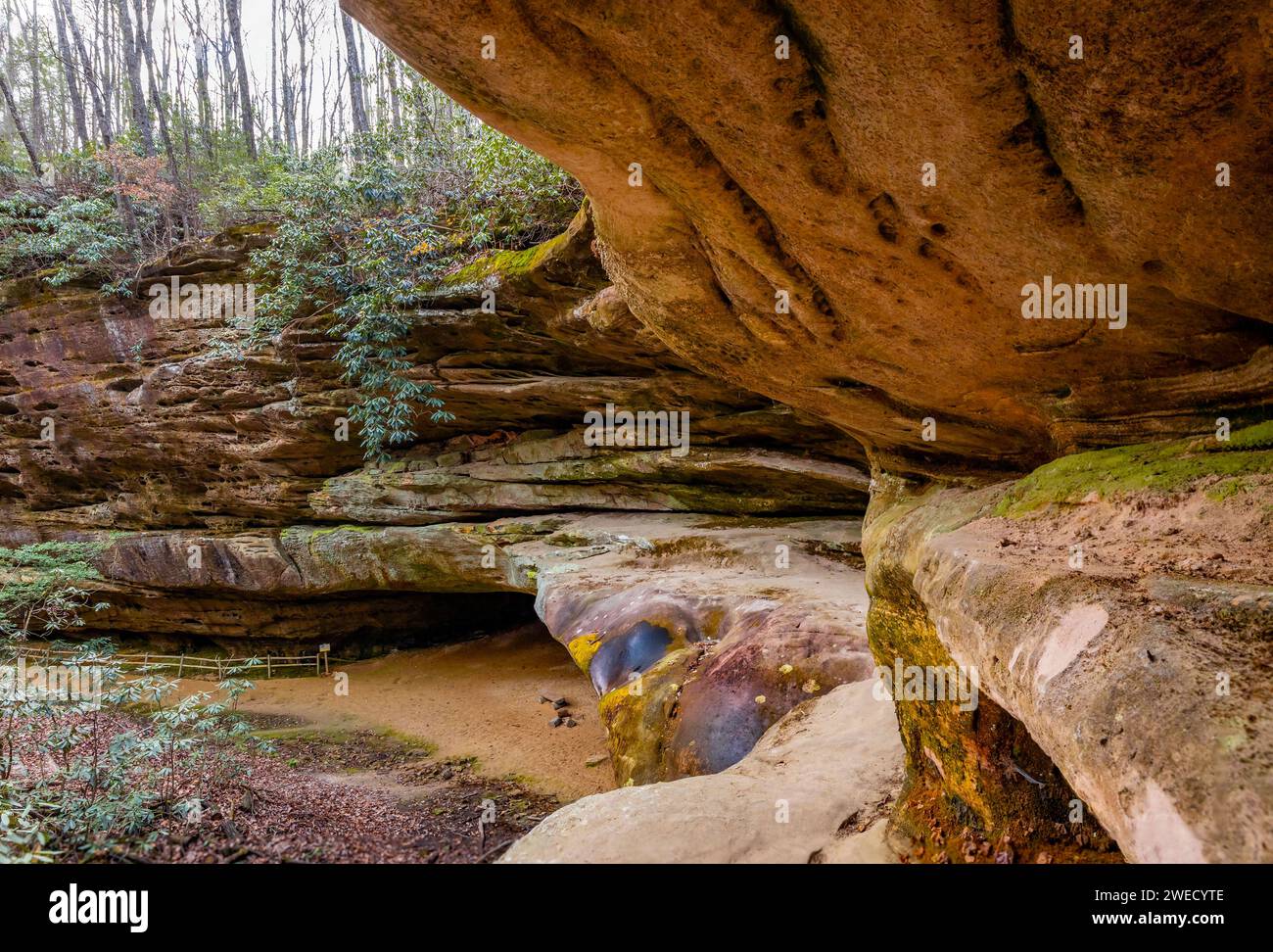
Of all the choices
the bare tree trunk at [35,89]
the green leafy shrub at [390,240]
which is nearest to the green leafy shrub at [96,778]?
the green leafy shrub at [390,240]

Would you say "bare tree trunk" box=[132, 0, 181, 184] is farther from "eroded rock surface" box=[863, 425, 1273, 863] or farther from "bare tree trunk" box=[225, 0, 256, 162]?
"eroded rock surface" box=[863, 425, 1273, 863]

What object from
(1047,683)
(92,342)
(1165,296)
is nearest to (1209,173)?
(1165,296)

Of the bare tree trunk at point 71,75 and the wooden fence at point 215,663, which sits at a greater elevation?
the bare tree trunk at point 71,75

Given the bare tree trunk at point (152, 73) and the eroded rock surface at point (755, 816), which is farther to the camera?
the bare tree trunk at point (152, 73)

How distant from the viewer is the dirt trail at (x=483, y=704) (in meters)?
8.91

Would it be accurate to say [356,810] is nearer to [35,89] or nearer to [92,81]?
[92,81]

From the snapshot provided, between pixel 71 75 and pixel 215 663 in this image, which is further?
pixel 71 75

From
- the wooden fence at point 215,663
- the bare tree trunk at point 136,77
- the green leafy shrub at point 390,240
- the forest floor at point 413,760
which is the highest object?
the bare tree trunk at point 136,77

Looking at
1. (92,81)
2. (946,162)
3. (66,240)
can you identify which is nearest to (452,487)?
(66,240)

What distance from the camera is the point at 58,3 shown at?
1962cm

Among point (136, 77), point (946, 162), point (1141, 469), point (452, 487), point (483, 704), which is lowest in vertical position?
point (483, 704)

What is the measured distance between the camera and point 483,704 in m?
11.4

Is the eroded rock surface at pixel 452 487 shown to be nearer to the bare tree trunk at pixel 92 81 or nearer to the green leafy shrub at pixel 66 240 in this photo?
the green leafy shrub at pixel 66 240
